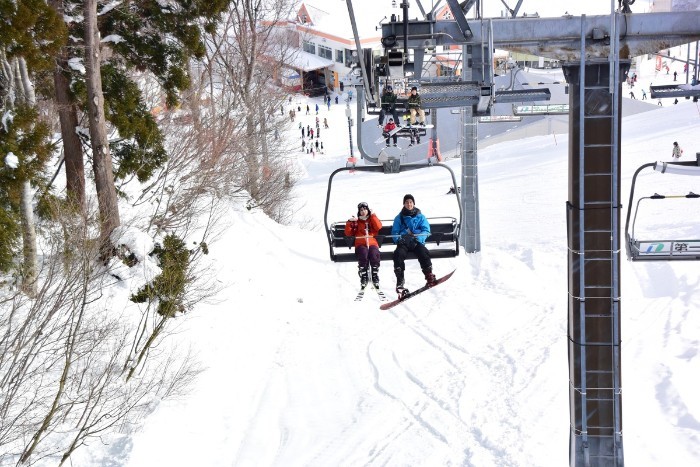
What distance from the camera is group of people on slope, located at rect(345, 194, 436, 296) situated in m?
11.7

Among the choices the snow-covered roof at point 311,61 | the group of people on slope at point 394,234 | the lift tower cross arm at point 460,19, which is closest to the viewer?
the lift tower cross arm at point 460,19

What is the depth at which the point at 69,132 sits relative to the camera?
15055 millimetres

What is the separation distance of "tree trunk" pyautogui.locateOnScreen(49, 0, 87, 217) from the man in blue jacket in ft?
18.2

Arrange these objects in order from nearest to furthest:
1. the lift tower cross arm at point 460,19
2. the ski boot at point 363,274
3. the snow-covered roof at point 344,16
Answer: the lift tower cross arm at point 460,19, the ski boot at point 363,274, the snow-covered roof at point 344,16

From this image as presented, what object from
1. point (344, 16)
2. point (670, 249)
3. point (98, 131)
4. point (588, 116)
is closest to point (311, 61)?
point (344, 16)

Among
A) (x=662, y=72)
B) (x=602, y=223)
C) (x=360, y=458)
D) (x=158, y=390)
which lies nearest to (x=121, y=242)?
(x=158, y=390)

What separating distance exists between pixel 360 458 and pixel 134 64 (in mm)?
8346

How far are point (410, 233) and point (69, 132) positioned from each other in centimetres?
704

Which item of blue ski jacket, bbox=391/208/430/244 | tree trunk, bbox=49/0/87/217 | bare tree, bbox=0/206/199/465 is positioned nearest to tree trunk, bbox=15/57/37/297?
bare tree, bbox=0/206/199/465

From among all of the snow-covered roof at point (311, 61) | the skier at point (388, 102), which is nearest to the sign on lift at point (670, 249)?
the skier at point (388, 102)

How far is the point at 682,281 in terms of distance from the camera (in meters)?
17.1

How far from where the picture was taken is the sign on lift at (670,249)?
7.97 meters

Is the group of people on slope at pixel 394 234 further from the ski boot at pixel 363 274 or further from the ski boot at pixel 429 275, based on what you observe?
the ski boot at pixel 429 275

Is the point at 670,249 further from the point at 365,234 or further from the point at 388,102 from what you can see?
the point at 365,234
